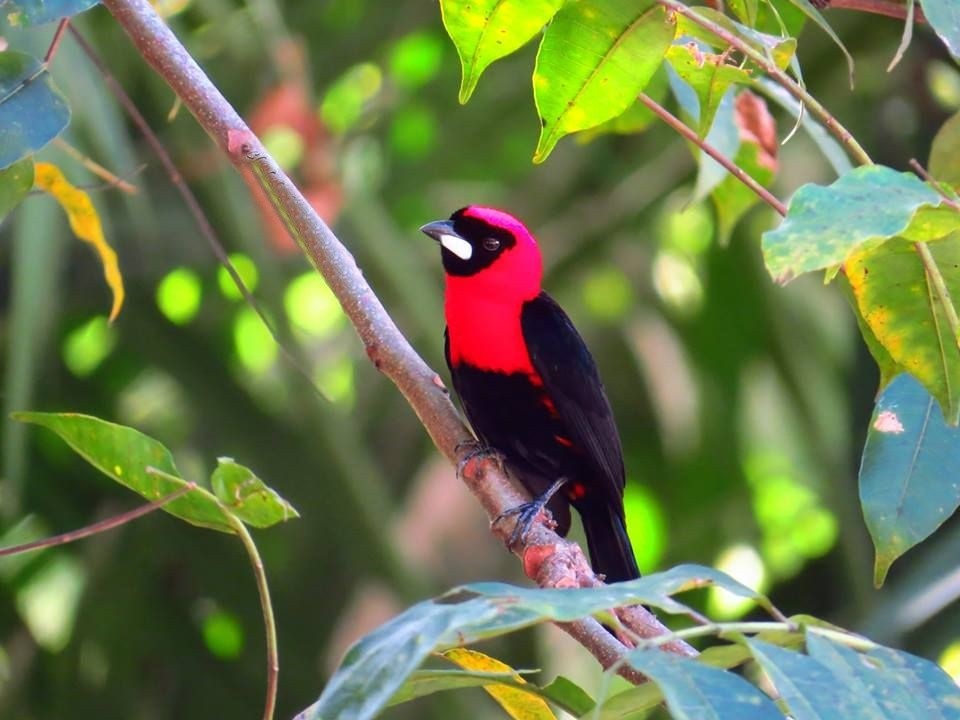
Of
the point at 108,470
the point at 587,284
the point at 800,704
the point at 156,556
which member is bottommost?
the point at 587,284

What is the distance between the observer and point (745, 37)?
1.62 metres

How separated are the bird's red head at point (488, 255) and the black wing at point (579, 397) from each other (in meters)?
0.13

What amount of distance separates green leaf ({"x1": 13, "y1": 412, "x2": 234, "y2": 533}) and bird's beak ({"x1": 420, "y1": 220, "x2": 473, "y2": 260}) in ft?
5.97

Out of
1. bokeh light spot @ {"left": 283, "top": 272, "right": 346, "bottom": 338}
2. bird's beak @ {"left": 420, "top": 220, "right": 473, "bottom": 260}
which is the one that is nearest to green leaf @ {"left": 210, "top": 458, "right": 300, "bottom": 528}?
bird's beak @ {"left": 420, "top": 220, "right": 473, "bottom": 260}

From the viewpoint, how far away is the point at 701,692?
3.51 ft

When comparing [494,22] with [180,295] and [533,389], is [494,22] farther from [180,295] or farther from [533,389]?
[180,295]

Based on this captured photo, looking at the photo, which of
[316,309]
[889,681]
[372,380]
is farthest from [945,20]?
[316,309]

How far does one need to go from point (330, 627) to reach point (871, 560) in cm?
169

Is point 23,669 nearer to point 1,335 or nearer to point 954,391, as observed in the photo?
point 1,335

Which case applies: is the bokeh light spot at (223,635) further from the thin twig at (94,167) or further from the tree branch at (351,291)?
the tree branch at (351,291)

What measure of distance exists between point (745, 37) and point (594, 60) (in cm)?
19

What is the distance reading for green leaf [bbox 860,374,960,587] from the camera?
1568 millimetres

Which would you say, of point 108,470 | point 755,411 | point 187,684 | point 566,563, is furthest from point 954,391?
point 755,411

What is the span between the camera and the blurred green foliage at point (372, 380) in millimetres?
3898
